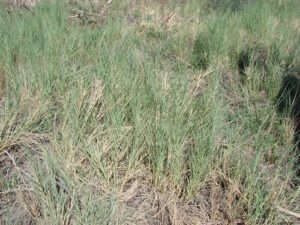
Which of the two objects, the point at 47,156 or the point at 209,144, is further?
the point at 209,144

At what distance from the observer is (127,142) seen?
183cm

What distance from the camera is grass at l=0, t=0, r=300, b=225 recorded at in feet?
5.26

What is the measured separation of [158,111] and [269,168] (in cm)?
69

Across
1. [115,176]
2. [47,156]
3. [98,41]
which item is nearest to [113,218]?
[115,176]

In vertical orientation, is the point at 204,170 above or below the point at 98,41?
below

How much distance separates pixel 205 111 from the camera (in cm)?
209

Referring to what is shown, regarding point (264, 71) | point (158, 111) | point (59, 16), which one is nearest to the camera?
point (158, 111)

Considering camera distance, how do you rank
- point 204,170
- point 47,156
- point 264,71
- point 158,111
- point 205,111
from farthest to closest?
point 264,71 → point 205,111 → point 158,111 → point 204,170 → point 47,156

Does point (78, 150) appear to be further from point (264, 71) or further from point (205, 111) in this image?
point (264, 71)

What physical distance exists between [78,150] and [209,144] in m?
0.63

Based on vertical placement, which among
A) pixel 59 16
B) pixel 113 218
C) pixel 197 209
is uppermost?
pixel 59 16

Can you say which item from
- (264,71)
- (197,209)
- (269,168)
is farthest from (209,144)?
(264,71)

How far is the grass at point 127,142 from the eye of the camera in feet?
5.26

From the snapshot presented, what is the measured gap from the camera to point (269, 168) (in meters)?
2.04
